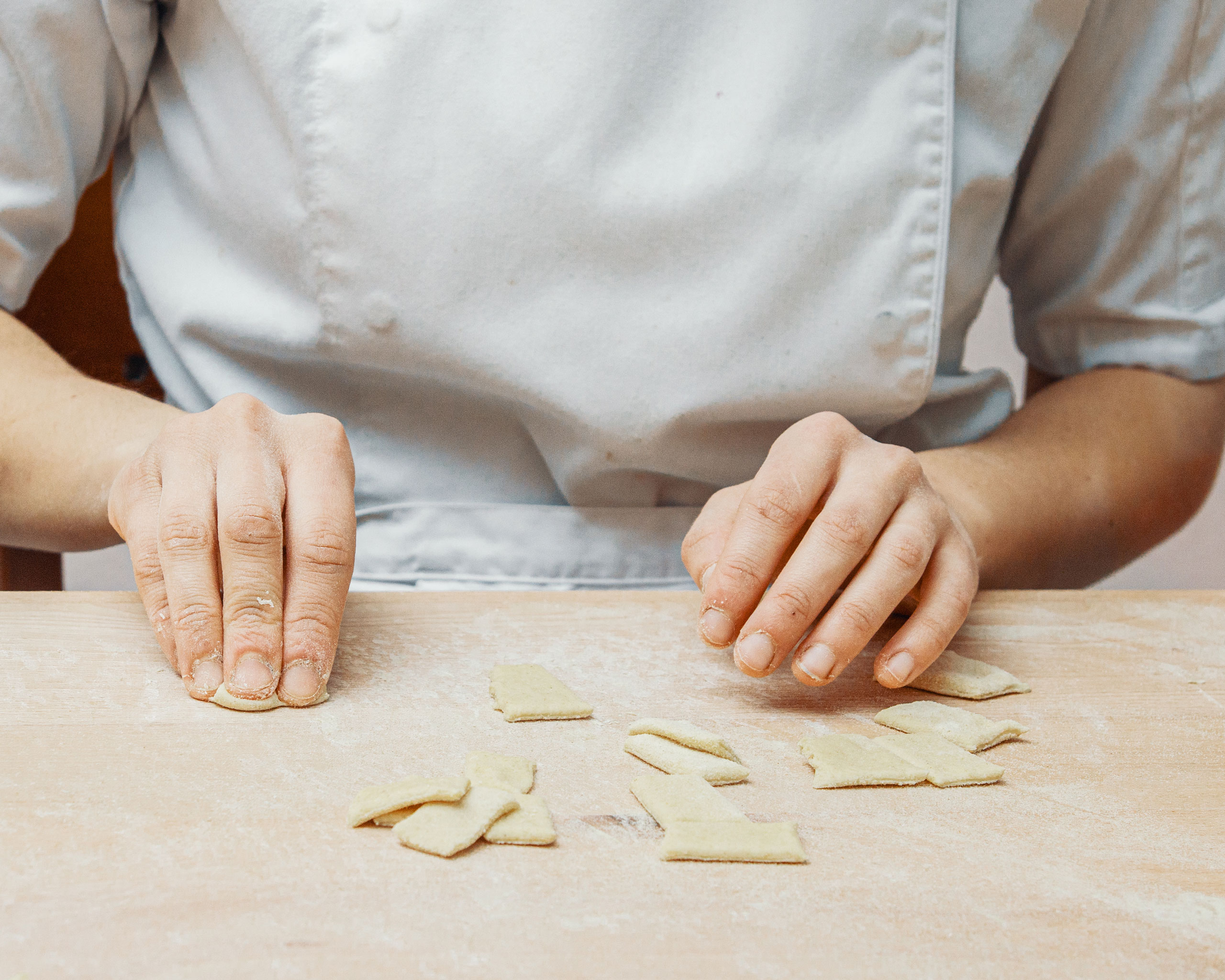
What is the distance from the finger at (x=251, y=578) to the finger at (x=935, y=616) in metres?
0.48

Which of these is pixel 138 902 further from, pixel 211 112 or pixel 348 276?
pixel 211 112

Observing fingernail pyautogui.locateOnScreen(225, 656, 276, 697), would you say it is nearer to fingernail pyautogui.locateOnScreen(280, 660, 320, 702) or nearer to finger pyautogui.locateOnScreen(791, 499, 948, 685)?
fingernail pyautogui.locateOnScreen(280, 660, 320, 702)

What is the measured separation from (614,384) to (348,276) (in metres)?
0.30

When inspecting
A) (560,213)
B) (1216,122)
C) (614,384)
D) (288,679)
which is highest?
(1216,122)

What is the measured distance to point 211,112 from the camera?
3.70 feet

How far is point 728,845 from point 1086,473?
91cm

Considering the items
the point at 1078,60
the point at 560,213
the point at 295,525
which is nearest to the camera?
the point at 295,525

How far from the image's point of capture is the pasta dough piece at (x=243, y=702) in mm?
742

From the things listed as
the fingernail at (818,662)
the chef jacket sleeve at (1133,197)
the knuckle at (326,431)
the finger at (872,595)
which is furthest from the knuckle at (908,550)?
the chef jacket sleeve at (1133,197)

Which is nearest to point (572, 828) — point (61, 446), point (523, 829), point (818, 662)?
point (523, 829)

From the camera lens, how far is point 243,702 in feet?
2.43

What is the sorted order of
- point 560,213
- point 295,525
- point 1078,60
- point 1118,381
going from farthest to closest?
point 1118,381, point 1078,60, point 560,213, point 295,525

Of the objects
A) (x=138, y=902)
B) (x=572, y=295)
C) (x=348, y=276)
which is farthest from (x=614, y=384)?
(x=138, y=902)

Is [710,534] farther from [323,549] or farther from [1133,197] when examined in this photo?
[1133,197]
